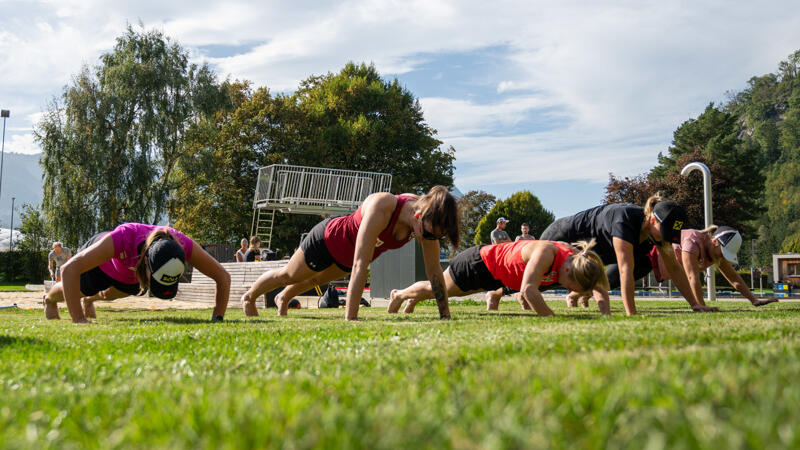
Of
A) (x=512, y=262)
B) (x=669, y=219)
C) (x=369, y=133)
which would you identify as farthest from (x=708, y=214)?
(x=369, y=133)

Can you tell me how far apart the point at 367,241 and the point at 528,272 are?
5.75 ft

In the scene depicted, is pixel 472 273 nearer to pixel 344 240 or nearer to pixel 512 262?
pixel 512 262

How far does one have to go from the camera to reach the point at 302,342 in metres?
4.00

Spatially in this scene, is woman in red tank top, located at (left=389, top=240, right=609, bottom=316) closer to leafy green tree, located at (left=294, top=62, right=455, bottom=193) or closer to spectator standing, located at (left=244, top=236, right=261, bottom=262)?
spectator standing, located at (left=244, top=236, right=261, bottom=262)

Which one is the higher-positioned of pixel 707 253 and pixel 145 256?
pixel 707 253

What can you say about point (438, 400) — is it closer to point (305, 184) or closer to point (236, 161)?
point (305, 184)

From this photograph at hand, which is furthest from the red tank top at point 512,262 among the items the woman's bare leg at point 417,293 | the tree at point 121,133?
the tree at point 121,133

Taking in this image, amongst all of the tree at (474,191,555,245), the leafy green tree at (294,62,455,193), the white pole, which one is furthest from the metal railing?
the tree at (474,191,555,245)

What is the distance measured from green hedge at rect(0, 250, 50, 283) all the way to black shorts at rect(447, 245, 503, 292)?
46.0 meters

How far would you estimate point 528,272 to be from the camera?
6.59m

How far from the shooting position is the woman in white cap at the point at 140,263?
20.1 ft

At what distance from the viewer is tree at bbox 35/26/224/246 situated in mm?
33625

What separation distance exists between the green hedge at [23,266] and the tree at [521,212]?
122ft

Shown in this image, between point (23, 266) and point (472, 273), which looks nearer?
point (472, 273)
